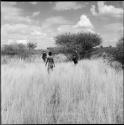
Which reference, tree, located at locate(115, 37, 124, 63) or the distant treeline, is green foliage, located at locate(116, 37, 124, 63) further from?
the distant treeline

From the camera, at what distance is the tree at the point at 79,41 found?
1231 inches

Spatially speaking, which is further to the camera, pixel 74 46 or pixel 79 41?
pixel 79 41

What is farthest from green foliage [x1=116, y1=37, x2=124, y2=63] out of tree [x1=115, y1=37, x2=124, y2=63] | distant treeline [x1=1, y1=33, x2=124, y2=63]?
distant treeline [x1=1, y1=33, x2=124, y2=63]

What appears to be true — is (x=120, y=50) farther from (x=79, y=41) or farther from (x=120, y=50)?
(x=79, y=41)

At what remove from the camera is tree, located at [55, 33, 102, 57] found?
3127cm

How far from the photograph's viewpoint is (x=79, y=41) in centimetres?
3309

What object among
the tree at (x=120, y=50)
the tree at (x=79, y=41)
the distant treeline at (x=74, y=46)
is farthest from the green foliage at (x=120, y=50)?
the tree at (x=79, y=41)

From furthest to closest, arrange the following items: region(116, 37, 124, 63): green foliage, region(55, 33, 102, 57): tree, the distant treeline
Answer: region(55, 33, 102, 57): tree
the distant treeline
region(116, 37, 124, 63): green foliage

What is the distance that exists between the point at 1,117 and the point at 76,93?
2.32 metres

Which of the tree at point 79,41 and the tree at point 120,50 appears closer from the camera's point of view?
the tree at point 120,50

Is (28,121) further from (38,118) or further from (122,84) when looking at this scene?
(122,84)

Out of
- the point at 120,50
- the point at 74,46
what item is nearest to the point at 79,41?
the point at 74,46

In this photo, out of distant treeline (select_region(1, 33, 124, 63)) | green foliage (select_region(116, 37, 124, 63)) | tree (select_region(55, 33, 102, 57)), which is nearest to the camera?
green foliage (select_region(116, 37, 124, 63))

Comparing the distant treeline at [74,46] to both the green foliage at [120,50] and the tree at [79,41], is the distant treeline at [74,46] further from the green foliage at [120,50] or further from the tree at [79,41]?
the green foliage at [120,50]
